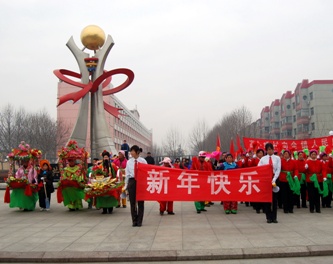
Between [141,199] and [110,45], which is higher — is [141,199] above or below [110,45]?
below

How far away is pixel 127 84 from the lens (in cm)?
2467

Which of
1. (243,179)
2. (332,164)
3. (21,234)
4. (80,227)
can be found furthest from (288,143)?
(21,234)

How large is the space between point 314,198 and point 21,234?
7.28 metres

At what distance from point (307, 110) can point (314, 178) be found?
4703cm

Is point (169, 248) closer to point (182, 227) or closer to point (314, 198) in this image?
point (182, 227)

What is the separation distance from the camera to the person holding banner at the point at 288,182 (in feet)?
31.2

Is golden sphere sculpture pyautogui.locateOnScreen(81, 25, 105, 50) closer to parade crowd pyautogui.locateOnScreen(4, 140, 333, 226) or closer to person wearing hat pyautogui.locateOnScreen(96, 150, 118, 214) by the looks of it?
parade crowd pyautogui.locateOnScreen(4, 140, 333, 226)

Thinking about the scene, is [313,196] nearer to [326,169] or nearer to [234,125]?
[326,169]

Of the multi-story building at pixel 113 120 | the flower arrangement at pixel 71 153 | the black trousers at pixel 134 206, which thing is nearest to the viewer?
the black trousers at pixel 134 206

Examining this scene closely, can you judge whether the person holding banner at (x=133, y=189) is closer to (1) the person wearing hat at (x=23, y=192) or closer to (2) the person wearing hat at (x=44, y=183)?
(2) the person wearing hat at (x=44, y=183)

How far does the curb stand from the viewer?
5.50 meters

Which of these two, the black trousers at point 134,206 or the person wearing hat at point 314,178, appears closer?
the black trousers at point 134,206

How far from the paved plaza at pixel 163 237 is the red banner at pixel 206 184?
61cm

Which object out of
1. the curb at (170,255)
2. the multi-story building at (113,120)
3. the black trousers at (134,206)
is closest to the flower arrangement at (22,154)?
the black trousers at (134,206)
